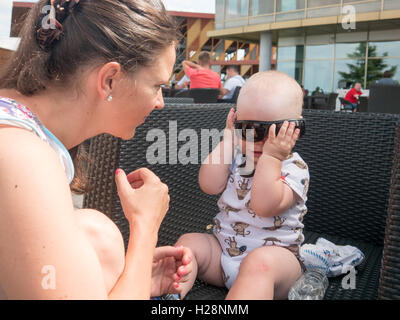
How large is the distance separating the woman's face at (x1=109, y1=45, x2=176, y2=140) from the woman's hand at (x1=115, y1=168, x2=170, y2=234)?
142 mm

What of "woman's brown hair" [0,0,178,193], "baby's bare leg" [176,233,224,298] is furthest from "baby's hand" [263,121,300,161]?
"woman's brown hair" [0,0,178,193]

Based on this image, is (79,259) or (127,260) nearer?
(79,259)

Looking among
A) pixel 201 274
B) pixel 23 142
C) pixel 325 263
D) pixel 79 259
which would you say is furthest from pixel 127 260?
pixel 325 263

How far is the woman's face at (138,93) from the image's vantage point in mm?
1001

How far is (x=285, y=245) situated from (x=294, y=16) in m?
18.6

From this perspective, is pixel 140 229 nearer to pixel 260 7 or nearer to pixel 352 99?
pixel 352 99

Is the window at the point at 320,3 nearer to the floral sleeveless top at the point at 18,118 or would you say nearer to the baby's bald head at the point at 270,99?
the baby's bald head at the point at 270,99

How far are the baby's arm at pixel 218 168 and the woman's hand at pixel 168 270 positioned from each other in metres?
0.42

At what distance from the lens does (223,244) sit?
145 centimetres

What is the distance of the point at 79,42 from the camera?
0.93m

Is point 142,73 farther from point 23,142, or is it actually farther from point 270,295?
point 270,295

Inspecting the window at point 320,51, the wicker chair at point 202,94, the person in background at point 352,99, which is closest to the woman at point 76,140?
the wicker chair at point 202,94

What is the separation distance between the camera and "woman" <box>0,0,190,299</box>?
2.07ft

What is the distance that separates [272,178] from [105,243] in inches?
23.3
